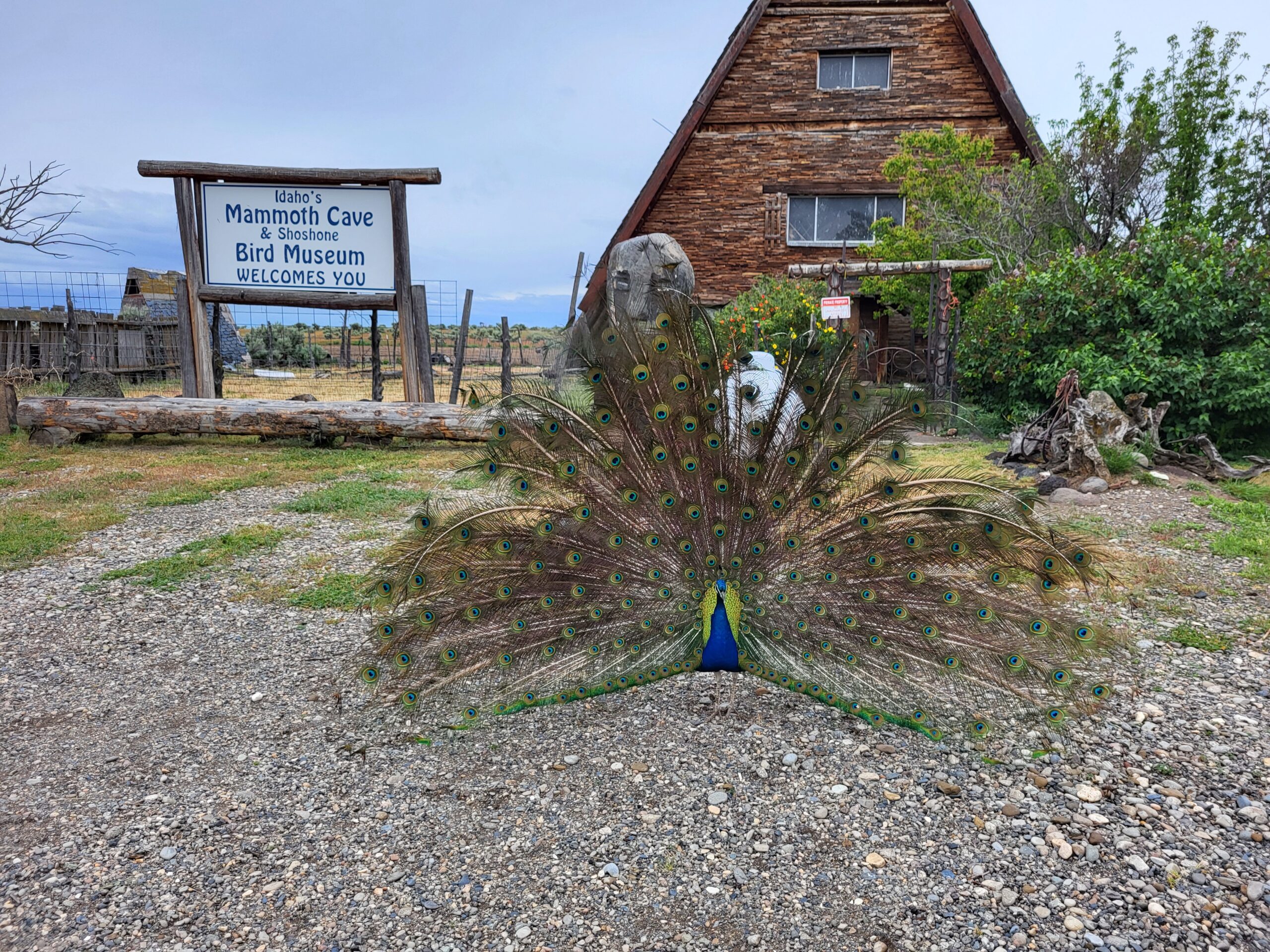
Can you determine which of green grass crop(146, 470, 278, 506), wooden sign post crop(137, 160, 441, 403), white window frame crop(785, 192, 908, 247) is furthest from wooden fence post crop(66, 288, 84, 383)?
white window frame crop(785, 192, 908, 247)

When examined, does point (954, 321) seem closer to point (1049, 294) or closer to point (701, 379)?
point (1049, 294)

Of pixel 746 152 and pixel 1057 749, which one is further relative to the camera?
pixel 746 152

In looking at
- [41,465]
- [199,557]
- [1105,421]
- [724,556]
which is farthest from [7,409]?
[1105,421]

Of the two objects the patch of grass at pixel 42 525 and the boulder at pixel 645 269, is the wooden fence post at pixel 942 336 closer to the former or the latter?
the boulder at pixel 645 269

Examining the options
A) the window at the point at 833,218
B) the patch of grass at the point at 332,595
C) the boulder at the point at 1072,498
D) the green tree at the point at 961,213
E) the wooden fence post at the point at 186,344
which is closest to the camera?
the patch of grass at the point at 332,595

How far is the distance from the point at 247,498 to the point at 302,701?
5.43 meters

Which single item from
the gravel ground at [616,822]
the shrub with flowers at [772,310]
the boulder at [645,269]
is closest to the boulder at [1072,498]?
the gravel ground at [616,822]

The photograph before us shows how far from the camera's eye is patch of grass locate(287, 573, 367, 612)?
18.3 ft

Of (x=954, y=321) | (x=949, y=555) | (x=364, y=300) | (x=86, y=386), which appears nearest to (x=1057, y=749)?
(x=949, y=555)

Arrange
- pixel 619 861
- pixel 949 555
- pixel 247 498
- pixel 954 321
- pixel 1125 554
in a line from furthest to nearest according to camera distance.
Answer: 1. pixel 954 321
2. pixel 247 498
3. pixel 1125 554
4. pixel 949 555
5. pixel 619 861

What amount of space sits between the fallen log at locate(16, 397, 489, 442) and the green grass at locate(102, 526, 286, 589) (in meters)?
4.28

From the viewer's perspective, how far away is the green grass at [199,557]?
20.4ft

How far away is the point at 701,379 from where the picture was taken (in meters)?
3.59

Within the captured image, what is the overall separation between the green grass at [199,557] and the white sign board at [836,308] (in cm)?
847
